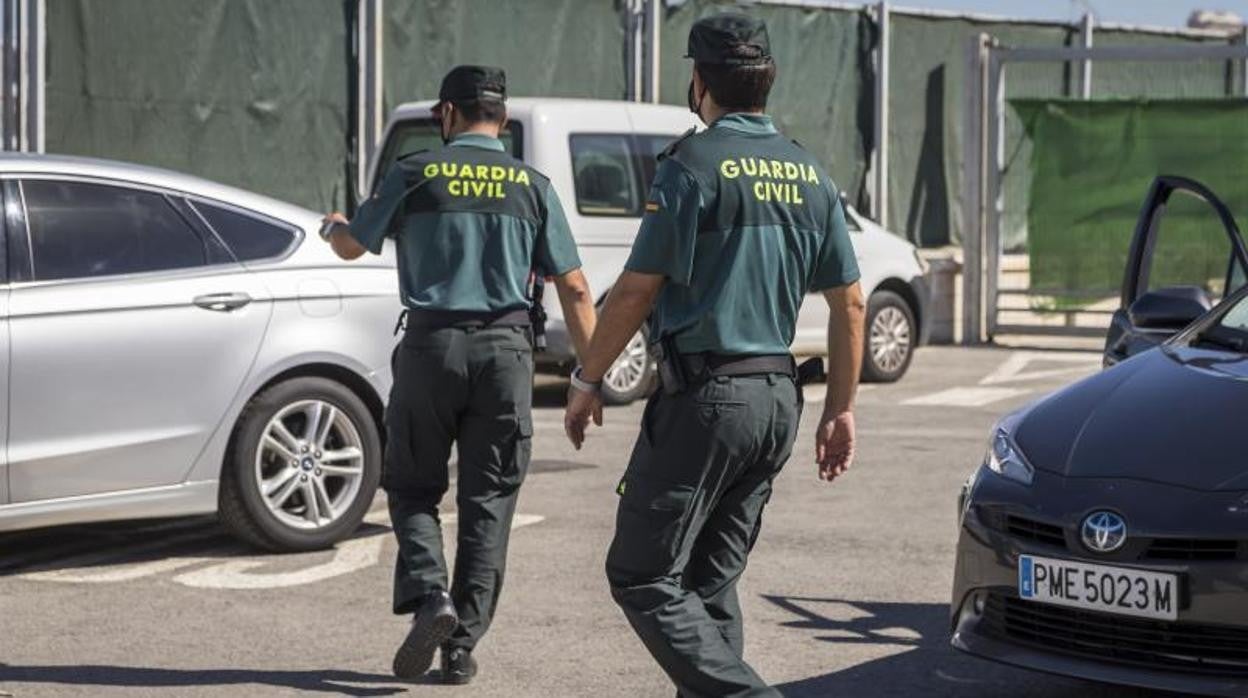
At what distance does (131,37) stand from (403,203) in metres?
9.87

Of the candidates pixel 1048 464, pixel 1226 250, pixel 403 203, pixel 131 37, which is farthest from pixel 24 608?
pixel 1226 250

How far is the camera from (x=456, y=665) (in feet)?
22.7

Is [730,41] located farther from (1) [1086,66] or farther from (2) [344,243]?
(1) [1086,66]

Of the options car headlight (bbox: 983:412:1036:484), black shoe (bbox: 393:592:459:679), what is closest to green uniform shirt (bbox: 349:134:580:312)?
black shoe (bbox: 393:592:459:679)

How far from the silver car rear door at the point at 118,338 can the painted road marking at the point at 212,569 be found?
355 millimetres

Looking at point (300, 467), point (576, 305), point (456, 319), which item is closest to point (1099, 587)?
point (576, 305)

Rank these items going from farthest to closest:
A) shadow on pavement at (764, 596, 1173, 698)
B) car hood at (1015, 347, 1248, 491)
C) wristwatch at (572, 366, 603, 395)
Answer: shadow on pavement at (764, 596, 1173, 698), car hood at (1015, 347, 1248, 491), wristwatch at (572, 366, 603, 395)

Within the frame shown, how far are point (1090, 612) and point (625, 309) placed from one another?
64.8 inches

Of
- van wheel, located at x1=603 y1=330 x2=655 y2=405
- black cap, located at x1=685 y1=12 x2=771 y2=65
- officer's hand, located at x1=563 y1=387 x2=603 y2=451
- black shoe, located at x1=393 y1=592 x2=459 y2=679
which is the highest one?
black cap, located at x1=685 y1=12 x2=771 y2=65

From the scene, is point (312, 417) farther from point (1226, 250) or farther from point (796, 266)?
point (1226, 250)

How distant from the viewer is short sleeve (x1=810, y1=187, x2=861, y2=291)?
18.2 ft

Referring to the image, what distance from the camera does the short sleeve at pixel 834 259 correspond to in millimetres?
5547

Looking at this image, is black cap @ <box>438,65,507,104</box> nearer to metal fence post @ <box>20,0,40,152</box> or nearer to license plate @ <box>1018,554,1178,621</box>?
license plate @ <box>1018,554,1178,621</box>

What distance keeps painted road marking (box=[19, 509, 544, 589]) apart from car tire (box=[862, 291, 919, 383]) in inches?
285
